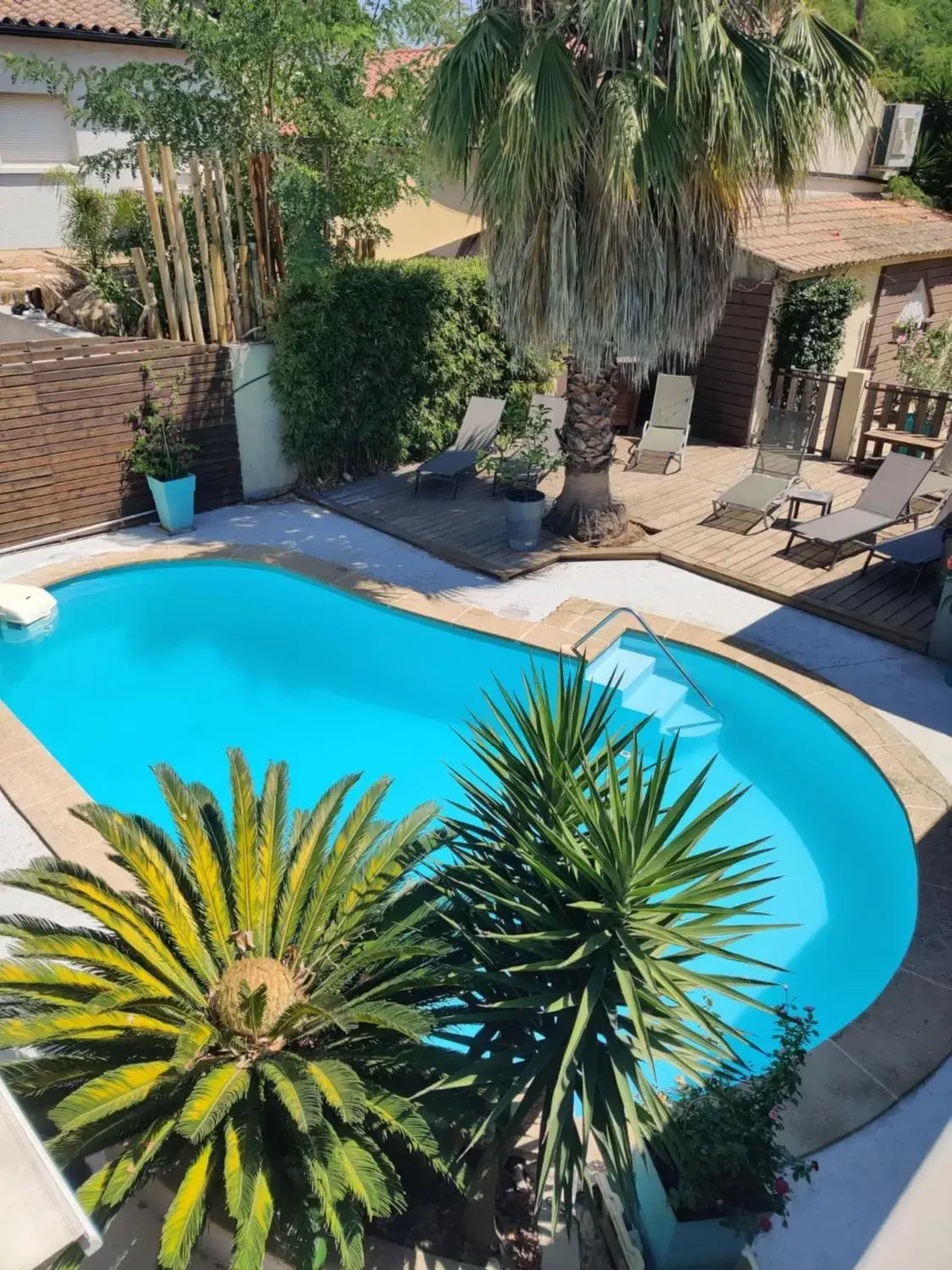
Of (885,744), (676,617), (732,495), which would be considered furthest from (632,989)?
(732,495)

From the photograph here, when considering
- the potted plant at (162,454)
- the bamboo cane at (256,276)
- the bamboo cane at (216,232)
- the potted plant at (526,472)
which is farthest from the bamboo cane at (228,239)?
the potted plant at (526,472)

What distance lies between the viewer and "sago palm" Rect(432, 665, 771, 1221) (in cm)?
375

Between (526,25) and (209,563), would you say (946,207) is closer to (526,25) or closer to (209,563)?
(526,25)

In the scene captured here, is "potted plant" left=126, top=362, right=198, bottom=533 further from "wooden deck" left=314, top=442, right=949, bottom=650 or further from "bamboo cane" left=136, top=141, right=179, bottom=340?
"wooden deck" left=314, top=442, right=949, bottom=650

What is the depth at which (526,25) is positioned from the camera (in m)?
9.47

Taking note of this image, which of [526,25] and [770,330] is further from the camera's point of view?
[770,330]

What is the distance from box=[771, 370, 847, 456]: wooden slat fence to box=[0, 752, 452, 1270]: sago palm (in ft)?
40.4

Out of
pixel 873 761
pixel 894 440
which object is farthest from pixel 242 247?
pixel 873 761

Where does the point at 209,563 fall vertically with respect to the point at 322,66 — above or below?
below

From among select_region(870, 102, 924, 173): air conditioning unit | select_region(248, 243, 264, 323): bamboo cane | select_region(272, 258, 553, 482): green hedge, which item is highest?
select_region(870, 102, 924, 173): air conditioning unit

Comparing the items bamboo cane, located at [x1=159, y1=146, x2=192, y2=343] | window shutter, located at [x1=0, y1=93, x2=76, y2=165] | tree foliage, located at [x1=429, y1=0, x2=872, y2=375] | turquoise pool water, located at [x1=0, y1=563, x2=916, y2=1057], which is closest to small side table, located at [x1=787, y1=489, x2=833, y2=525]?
tree foliage, located at [x1=429, y1=0, x2=872, y2=375]

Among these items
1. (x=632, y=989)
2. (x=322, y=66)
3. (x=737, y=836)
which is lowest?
(x=737, y=836)

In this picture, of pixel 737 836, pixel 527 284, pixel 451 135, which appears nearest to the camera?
pixel 737 836

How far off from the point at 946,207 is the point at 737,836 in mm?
18720
